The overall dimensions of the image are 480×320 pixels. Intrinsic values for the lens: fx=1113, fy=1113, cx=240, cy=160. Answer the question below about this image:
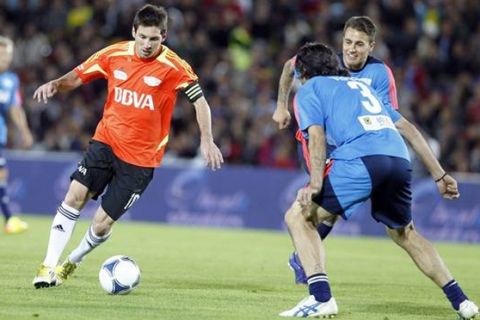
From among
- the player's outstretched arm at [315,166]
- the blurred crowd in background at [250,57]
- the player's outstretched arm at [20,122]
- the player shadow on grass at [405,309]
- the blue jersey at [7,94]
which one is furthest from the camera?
the blurred crowd in background at [250,57]

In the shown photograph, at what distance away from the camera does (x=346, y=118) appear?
8.55 metres

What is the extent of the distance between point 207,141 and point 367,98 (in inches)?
65.3

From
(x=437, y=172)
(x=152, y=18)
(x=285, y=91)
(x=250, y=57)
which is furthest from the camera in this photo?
(x=250, y=57)

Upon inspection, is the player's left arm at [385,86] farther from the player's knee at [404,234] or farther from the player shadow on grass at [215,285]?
the player shadow on grass at [215,285]

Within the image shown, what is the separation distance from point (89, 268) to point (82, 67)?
2543 millimetres

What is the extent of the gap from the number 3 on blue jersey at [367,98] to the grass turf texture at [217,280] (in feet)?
5.40

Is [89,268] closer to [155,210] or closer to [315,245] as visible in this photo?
[315,245]

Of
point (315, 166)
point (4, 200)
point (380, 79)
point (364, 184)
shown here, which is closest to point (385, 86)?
point (380, 79)

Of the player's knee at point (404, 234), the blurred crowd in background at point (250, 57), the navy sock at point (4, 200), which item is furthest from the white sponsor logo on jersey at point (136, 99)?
the blurred crowd in background at point (250, 57)

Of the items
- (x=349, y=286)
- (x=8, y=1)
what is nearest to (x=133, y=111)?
(x=349, y=286)

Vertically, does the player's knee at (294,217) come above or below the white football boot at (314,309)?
above

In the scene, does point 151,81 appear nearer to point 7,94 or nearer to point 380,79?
point 380,79

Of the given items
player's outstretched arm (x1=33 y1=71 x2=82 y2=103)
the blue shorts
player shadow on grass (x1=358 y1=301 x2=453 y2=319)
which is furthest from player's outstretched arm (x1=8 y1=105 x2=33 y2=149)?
the blue shorts

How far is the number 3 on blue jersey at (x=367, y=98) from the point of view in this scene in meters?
8.65
